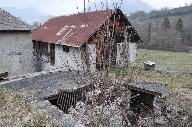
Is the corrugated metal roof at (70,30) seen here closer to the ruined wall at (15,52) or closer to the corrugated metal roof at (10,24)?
the ruined wall at (15,52)

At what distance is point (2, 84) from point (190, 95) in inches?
367

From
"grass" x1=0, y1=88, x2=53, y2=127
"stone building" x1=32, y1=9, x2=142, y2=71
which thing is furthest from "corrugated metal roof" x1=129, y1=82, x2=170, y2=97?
"grass" x1=0, y1=88, x2=53, y2=127

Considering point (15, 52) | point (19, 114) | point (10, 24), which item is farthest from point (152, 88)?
point (10, 24)

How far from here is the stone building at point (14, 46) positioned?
21781mm

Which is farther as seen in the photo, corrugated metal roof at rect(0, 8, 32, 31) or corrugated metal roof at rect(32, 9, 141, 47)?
corrugated metal roof at rect(0, 8, 32, 31)

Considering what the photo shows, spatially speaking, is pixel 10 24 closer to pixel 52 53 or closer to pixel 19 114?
pixel 52 53

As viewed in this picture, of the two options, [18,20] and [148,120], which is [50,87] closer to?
[148,120]

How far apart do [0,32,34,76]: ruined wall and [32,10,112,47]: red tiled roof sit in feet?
7.14

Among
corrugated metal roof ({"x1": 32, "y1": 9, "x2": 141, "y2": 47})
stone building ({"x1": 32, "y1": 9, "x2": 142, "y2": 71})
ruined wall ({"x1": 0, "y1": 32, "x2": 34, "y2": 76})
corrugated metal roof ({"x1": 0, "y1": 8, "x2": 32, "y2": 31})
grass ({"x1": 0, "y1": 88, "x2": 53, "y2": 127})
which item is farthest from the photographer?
ruined wall ({"x1": 0, "y1": 32, "x2": 34, "y2": 76})

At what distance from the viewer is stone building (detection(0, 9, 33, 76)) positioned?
21.8m

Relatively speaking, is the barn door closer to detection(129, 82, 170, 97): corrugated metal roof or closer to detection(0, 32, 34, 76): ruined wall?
detection(0, 32, 34, 76): ruined wall

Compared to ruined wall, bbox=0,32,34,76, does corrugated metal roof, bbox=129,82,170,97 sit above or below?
below

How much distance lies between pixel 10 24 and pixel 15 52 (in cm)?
197

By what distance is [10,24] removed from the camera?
876 inches
